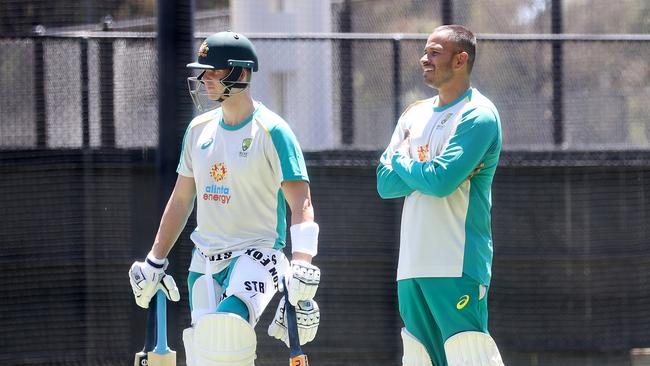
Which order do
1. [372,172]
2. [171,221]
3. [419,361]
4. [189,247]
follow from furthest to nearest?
[372,172], [189,247], [171,221], [419,361]

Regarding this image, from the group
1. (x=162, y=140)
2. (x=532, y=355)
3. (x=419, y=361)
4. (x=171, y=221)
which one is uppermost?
(x=162, y=140)

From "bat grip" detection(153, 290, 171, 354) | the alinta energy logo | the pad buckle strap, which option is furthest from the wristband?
the alinta energy logo

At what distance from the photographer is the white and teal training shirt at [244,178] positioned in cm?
494

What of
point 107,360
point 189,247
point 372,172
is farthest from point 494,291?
point 107,360

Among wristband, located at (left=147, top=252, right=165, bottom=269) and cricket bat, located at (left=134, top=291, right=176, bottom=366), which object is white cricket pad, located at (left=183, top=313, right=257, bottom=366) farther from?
wristband, located at (left=147, top=252, right=165, bottom=269)

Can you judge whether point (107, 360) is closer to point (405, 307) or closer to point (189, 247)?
point (189, 247)

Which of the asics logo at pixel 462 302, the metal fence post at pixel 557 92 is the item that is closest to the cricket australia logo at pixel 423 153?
the asics logo at pixel 462 302

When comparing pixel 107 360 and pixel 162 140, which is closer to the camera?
pixel 162 140

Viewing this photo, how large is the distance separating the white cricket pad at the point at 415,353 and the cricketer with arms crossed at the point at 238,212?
41 centimetres

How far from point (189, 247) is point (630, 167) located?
124 inches

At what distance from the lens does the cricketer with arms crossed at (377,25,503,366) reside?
464 cm

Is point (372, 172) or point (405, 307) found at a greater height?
point (372, 172)

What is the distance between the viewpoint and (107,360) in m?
7.38

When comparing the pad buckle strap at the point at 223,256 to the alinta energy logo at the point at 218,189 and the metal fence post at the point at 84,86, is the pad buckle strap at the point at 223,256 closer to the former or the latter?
the alinta energy logo at the point at 218,189
